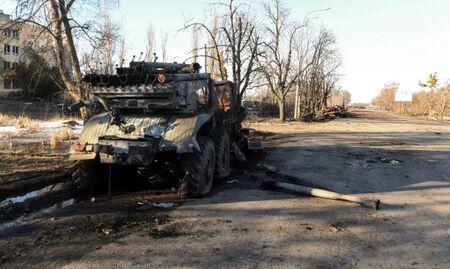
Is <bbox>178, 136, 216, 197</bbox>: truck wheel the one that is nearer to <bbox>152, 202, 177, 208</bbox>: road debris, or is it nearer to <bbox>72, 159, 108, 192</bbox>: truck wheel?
<bbox>152, 202, 177, 208</bbox>: road debris

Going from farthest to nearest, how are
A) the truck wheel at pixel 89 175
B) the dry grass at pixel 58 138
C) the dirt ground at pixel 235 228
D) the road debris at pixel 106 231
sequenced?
the dry grass at pixel 58 138 → the truck wheel at pixel 89 175 → the road debris at pixel 106 231 → the dirt ground at pixel 235 228

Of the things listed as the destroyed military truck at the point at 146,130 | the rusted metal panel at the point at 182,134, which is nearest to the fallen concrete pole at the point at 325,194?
the destroyed military truck at the point at 146,130

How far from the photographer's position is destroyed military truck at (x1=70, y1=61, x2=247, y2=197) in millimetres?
8961

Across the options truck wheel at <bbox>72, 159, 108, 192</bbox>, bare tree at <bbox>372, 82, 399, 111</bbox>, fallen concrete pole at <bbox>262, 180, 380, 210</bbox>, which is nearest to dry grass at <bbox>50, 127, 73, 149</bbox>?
truck wheel at <bbox>72, 159, 108, 192</bbox>

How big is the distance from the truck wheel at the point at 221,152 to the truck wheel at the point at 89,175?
8.10ft

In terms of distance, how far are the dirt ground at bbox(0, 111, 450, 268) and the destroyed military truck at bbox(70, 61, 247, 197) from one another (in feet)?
1.56

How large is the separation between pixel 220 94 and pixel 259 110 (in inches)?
1752

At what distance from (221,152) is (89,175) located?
292 cm

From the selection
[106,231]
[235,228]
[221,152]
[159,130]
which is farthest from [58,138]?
[235,228]

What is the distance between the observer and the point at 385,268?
565cm

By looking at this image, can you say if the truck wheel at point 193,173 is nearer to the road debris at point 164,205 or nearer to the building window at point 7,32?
the road debris at point 164,205

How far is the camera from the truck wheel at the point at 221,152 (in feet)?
35.8

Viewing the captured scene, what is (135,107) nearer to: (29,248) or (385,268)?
(29,248)

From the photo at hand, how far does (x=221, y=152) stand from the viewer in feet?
36.1
